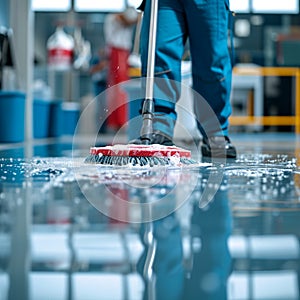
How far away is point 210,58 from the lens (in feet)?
6.02

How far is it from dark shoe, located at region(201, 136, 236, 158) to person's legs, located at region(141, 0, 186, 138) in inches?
6.8

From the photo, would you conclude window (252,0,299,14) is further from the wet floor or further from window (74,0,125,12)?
the wet floor

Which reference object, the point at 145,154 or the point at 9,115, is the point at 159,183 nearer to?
the point at 145,154

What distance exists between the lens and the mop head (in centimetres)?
129

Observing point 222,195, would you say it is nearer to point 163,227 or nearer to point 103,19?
point 163,227

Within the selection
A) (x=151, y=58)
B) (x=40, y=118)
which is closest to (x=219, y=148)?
(x=151, y=58)

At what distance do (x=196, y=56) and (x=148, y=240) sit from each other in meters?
1.38

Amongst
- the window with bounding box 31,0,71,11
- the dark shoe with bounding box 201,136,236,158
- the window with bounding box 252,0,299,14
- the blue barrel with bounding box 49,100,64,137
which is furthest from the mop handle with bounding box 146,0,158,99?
the window with bounding box 31,0,71,11

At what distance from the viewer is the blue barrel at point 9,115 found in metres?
3.02

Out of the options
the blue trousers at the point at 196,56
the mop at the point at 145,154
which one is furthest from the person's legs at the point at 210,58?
the mop at the point at 145,154

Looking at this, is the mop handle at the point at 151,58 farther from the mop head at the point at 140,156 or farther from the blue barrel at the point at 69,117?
the blue barrel at the point at 69,117

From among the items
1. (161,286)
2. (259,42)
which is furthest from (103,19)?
(161,286)

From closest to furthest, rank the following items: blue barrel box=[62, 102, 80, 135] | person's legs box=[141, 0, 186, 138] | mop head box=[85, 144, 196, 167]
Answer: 1. mop head box=[85, 144, 196, 167]
2. person's legs box=[141, 0, 186, 138]
3. blue barrel box=[62, 102, 80, 135]

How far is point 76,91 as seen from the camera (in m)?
7.14
